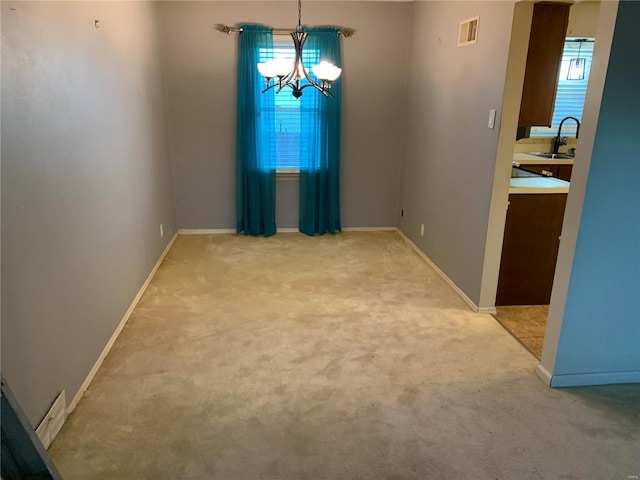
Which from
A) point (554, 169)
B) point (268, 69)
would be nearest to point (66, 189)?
point (268, 69)

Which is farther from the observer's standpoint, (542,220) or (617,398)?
(542,220)

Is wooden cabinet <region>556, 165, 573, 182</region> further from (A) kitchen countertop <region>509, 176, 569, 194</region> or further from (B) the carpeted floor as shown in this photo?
(B) the carpeted floor

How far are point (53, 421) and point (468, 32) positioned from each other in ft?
11.9

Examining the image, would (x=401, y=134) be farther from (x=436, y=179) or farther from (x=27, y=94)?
(x=27, y=94)

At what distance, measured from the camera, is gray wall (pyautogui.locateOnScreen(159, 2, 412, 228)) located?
4.48 m

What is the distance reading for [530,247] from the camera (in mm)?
3379

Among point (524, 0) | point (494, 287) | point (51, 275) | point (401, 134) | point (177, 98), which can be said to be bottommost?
point (494, 287)

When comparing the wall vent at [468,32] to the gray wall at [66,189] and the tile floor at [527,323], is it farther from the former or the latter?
the gray wall at [66,189]

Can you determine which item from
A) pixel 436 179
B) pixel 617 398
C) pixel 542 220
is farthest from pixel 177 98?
pixel 617 398

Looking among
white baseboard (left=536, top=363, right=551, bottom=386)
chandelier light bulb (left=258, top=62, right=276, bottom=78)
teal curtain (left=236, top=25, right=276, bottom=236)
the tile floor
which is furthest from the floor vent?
teal curtain (left=236, top=25, right=276, bottom=236)

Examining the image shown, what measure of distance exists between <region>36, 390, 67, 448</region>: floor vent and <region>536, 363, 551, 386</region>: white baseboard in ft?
8.25

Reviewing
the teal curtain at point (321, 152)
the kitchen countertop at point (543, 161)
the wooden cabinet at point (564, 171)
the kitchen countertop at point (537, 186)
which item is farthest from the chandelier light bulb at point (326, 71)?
the wooden cabinet at point (564, 171)

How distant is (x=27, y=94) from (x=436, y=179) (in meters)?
3.19

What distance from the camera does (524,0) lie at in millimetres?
2703
